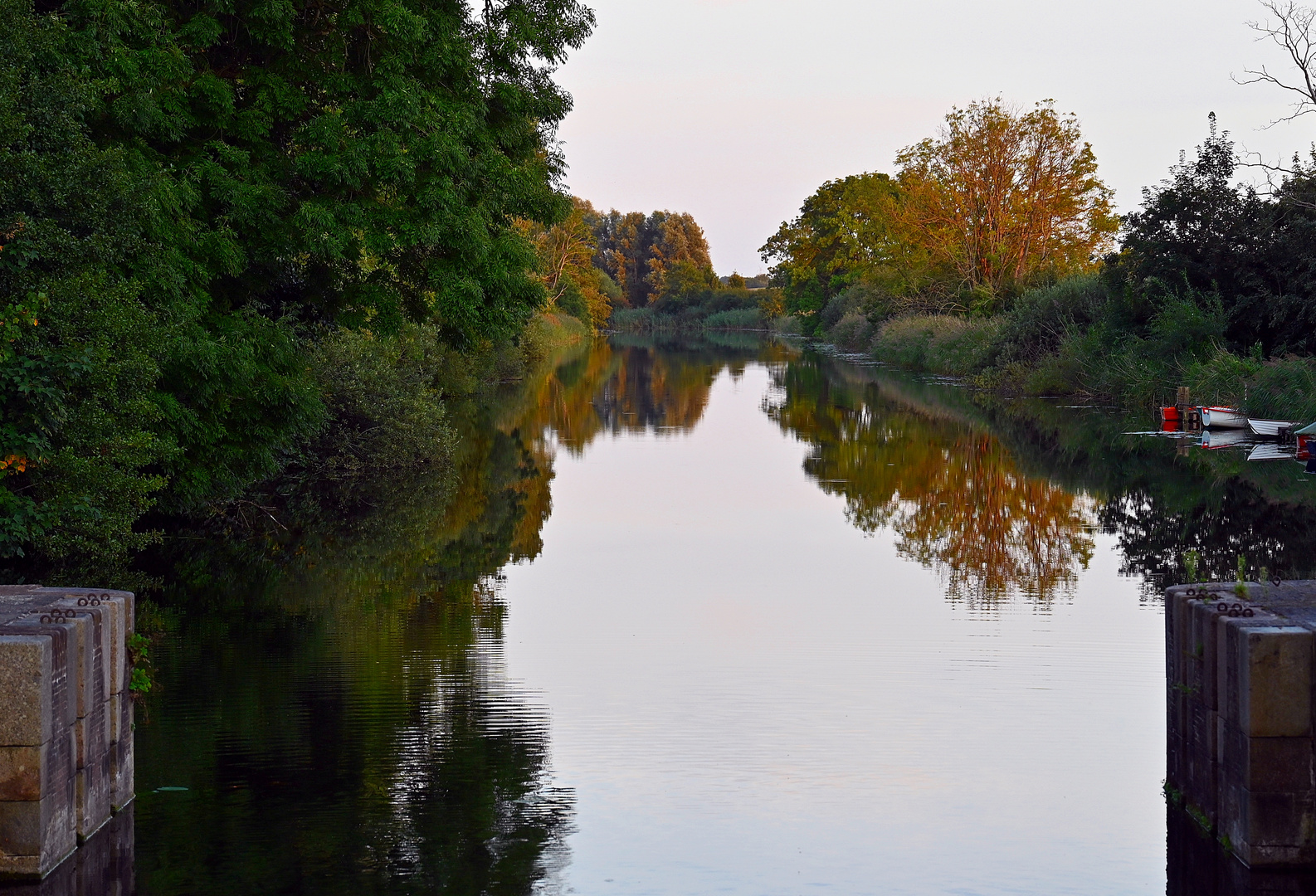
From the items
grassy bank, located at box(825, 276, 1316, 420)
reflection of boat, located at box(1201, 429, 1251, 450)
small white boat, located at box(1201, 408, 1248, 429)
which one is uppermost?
grassy bank, located at box(825, 276, 1316, 420)

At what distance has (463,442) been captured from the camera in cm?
2936

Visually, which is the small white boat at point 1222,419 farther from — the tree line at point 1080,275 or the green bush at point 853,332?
the green bush at point 853,332

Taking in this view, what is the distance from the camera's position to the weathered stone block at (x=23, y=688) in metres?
6.25

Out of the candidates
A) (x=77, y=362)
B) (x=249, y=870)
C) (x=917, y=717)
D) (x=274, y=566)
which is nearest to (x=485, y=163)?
(x=274, y=566)

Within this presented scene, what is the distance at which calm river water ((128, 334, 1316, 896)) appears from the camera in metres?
7.28

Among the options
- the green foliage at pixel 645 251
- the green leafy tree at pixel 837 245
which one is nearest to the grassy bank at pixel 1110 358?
the green leafy tree at pixel 837 245

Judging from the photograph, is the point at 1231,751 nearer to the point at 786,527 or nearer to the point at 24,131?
the point at 24,131

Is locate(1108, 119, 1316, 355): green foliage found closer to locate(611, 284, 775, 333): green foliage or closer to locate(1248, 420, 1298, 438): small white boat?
locate(1248, 420, 1298, 438): small white boat

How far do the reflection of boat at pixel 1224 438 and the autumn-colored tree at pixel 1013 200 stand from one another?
25499mm

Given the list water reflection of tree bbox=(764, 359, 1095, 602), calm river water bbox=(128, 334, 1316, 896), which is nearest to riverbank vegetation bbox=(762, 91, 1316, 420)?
water reflection of tree bbox=(764, 359, 1095, 602)

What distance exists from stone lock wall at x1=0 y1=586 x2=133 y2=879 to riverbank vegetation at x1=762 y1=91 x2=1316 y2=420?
1009 inches

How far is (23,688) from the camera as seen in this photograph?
247 inches

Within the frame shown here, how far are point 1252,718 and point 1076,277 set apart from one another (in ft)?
138

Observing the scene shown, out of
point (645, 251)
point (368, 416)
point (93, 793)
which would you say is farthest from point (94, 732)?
point (645, 251)
